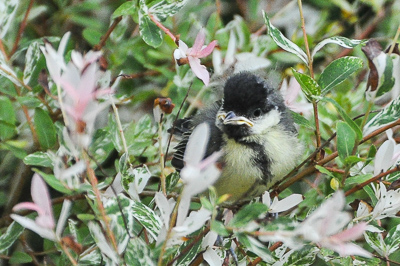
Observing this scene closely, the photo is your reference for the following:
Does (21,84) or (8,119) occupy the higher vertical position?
A: (21,84)

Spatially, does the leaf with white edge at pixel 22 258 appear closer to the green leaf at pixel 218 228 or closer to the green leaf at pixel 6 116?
the green leaf at pixel 6 116

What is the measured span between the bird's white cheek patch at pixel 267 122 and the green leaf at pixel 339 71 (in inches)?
12.8

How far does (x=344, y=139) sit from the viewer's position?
886mm

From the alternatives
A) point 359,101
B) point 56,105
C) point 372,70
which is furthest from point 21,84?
point 359,101

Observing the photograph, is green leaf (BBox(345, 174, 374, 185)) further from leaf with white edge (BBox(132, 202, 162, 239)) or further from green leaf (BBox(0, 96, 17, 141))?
green leaf (BBox(0, 96, 17, 141))

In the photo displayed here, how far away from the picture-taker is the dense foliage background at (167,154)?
0.68 m

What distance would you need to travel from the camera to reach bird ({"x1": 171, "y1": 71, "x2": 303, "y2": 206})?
4.21 feet

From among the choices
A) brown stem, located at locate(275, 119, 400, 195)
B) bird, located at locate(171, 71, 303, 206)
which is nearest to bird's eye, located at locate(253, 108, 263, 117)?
bird, located at locate(171, 71, 303, 206)

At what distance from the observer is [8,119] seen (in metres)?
1.28

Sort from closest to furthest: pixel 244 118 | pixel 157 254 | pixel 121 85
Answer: pixel 157 254 → pixel 244 118 → pixel 121 85

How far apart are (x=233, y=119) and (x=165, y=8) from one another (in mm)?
332

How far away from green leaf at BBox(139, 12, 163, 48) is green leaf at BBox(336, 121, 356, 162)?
0.39 meters

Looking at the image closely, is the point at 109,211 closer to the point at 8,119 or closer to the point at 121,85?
the point at 8,119

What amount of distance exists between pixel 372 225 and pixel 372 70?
11.4 inches
